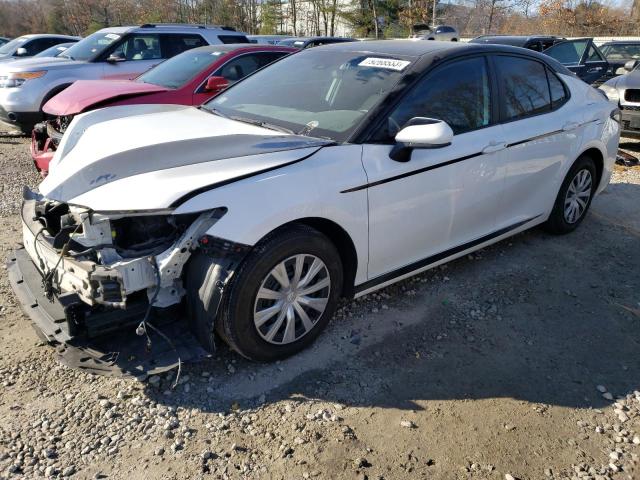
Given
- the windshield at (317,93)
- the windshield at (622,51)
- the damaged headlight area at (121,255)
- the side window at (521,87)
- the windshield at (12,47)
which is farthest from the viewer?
the windshield at (12,47)

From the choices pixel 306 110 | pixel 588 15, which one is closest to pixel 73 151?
pixel 306 110

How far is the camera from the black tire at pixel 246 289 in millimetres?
2664

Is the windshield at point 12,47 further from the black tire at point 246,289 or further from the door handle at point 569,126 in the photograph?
the black tire at point 246,289

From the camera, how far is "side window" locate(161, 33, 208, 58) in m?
9.11

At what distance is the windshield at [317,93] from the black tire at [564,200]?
2136 millimetres

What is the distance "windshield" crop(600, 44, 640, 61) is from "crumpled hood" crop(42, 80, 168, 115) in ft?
41.4

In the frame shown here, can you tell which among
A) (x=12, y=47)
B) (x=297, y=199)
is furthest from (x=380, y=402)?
(x=12, y=47)

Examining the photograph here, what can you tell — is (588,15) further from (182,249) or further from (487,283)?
(182,249)

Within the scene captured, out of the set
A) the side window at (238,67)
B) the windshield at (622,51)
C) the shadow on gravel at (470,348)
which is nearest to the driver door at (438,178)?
the shadow on gravel at (470,348)

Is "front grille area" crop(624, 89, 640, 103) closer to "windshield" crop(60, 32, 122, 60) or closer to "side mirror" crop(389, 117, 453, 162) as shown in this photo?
"side mirror" crop(389, 117, 453, 162)

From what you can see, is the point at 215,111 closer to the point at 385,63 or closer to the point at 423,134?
the point at 385,63

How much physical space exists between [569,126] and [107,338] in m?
3.88

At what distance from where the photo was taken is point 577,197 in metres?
4.95

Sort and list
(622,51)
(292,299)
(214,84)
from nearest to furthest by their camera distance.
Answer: (292,299), (214,84), (622,51)
